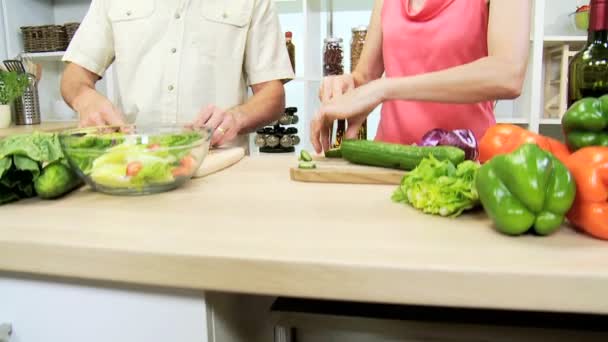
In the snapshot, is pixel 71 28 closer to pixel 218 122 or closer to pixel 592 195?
pixel 218 122

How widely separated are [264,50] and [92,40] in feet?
1.72

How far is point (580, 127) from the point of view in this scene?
25.3 inches

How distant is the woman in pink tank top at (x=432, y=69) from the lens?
93 centimetres

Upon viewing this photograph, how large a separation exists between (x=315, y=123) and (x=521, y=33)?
0.41 meters

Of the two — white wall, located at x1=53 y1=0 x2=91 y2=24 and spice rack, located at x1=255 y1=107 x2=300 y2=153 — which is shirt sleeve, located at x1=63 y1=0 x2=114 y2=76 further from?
white wall, located at x1=53 y1=0 x2=91 y2=24

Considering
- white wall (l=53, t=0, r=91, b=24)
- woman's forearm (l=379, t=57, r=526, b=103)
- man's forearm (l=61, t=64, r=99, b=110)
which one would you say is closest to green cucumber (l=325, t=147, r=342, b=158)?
woman's forearm (l=379, t=57, r=526, b=103)

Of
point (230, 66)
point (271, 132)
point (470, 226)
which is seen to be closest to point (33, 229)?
point (470, 226)

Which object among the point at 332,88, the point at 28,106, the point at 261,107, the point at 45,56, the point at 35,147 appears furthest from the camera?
the point at 45,56

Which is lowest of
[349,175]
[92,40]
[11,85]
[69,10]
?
[349,175]

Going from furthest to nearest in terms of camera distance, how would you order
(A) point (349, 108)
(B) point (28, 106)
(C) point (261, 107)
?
(B) point (28, 106) → (C) point (261, 107) → (A) point (349, 108)

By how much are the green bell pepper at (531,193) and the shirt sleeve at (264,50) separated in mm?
1144

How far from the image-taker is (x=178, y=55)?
60.6 inches

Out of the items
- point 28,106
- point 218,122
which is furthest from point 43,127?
point 218,122

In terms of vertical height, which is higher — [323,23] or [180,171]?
[323,23]
